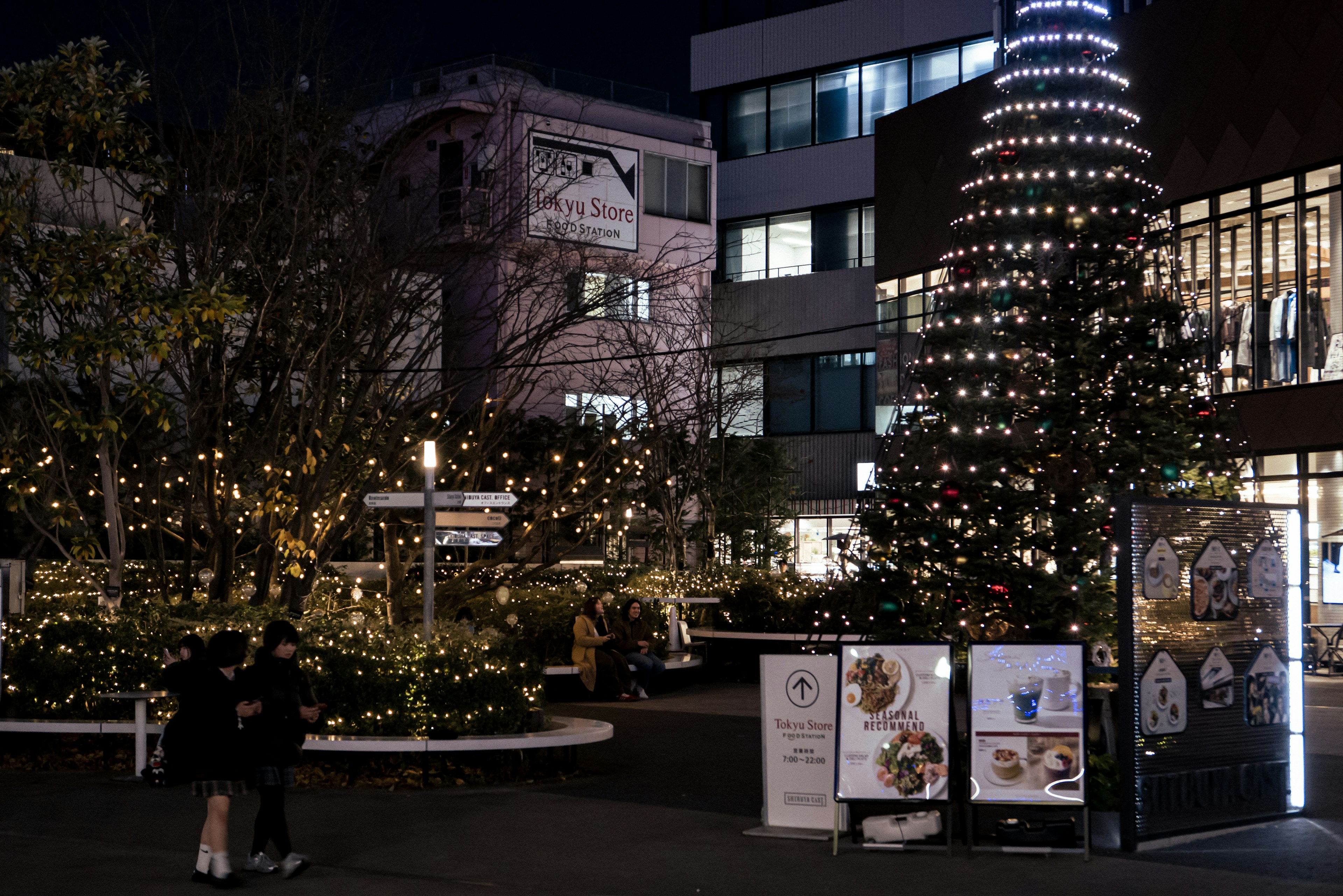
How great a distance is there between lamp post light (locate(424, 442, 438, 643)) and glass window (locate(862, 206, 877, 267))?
3354cm

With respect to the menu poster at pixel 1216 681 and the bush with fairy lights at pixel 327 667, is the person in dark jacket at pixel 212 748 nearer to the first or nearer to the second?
the bush with fairy lights at pixel 327 667

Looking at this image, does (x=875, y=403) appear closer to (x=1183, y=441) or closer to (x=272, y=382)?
(x=272, y=382)

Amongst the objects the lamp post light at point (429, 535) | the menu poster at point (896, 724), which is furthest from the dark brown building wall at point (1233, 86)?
the menu poster at point (896, 724)

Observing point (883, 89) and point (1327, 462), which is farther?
point (883, 89)

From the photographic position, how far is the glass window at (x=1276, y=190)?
26.2 m

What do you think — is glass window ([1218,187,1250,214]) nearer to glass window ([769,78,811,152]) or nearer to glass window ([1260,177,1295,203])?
glass window ([1260,177,1295,203])

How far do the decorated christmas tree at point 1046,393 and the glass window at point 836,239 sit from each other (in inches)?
1385

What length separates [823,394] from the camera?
48.6 metres

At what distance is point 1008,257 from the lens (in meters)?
12.1

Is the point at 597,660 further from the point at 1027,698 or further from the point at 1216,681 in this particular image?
the point at 1027,698

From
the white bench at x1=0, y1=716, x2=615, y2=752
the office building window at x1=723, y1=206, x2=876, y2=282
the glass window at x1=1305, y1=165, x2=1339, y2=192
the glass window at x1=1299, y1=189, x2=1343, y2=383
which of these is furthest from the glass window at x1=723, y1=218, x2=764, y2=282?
the white bench at x1=0, y1=716, x2=615, y2=752

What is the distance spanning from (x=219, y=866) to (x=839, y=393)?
132ft

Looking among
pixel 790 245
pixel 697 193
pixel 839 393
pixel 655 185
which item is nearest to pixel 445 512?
pixel 655 185

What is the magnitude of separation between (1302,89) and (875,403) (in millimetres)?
21836
